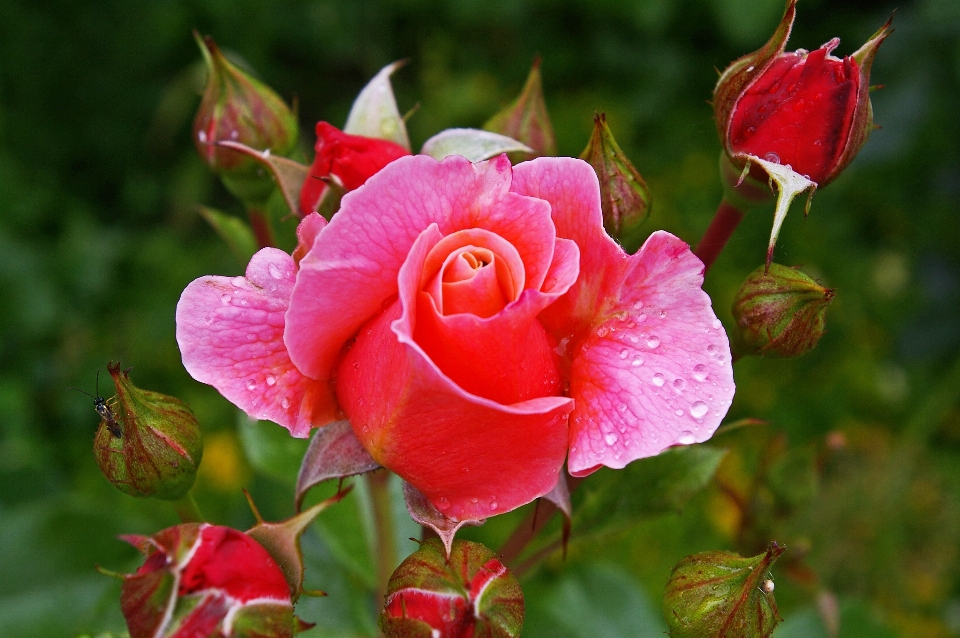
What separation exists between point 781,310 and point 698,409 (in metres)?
0.23

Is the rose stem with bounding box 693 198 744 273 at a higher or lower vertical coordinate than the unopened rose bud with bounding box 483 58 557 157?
lower

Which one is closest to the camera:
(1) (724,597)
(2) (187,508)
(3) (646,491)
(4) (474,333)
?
(4) (474,333)

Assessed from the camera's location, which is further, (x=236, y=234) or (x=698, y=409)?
(x=236, y=234)

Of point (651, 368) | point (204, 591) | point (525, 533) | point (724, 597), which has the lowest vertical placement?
point (525, 533)

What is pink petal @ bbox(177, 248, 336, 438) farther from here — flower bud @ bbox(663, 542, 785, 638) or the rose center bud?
flower bud @ bbox(663, 542, 785, 638)

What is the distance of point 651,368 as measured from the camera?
64cm

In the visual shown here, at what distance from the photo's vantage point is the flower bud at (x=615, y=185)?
2.66 ft

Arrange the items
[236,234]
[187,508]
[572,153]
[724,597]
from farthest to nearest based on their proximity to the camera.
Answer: [572,153], [236,234], [187,508], [724,597]

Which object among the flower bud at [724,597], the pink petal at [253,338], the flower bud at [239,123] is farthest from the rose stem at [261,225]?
the flower bud at [724,597]

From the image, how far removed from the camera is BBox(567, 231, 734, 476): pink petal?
0.62 meters

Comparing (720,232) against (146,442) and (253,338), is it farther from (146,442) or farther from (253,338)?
(146,442)

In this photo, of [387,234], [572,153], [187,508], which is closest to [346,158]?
[387,234]

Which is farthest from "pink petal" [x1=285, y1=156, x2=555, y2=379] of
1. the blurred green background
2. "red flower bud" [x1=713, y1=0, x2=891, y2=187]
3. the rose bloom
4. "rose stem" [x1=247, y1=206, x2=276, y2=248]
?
the blurred green background

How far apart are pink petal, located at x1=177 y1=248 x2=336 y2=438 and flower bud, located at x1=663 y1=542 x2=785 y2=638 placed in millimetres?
353
